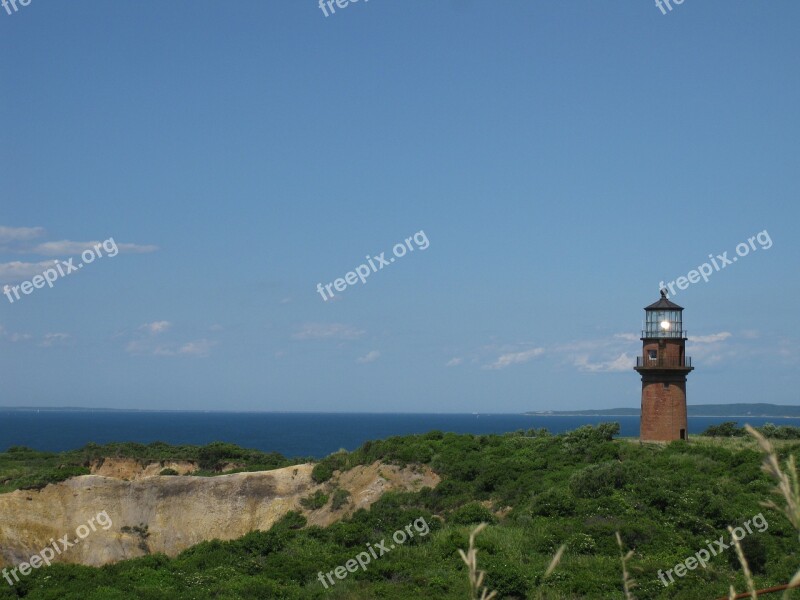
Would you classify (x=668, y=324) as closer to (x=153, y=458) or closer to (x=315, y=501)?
(x=315, y=501)

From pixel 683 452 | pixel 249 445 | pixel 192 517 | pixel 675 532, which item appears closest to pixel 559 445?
pixel 683 452

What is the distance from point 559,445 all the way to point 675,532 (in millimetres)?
13947

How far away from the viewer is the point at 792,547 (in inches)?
1046

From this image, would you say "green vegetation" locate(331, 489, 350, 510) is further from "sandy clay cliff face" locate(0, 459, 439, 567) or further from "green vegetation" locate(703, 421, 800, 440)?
"green vegetation" locate(703, 421, 800, 440)

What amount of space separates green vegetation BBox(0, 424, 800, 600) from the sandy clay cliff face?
1678 mm

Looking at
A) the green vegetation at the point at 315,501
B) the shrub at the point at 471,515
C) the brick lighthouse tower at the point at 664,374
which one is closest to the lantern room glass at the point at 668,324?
the brick lighthouse tower at the point at 664,374

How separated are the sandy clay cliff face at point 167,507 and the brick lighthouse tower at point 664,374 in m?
12.1

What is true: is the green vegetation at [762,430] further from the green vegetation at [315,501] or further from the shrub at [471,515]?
the green vegetation at [315,501]

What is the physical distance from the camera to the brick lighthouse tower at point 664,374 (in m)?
40.6

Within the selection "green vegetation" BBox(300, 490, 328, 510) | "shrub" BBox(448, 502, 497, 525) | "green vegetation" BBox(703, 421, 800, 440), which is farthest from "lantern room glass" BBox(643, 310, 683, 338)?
"green vegetation" BBox(300, 490, 328, 510)

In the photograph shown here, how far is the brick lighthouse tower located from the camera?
40.6 meters

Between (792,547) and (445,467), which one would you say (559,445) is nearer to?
(445,467)

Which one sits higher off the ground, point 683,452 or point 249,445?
point 683,452

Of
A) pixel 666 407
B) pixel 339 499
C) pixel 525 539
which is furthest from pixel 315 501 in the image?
pixel 666 407
